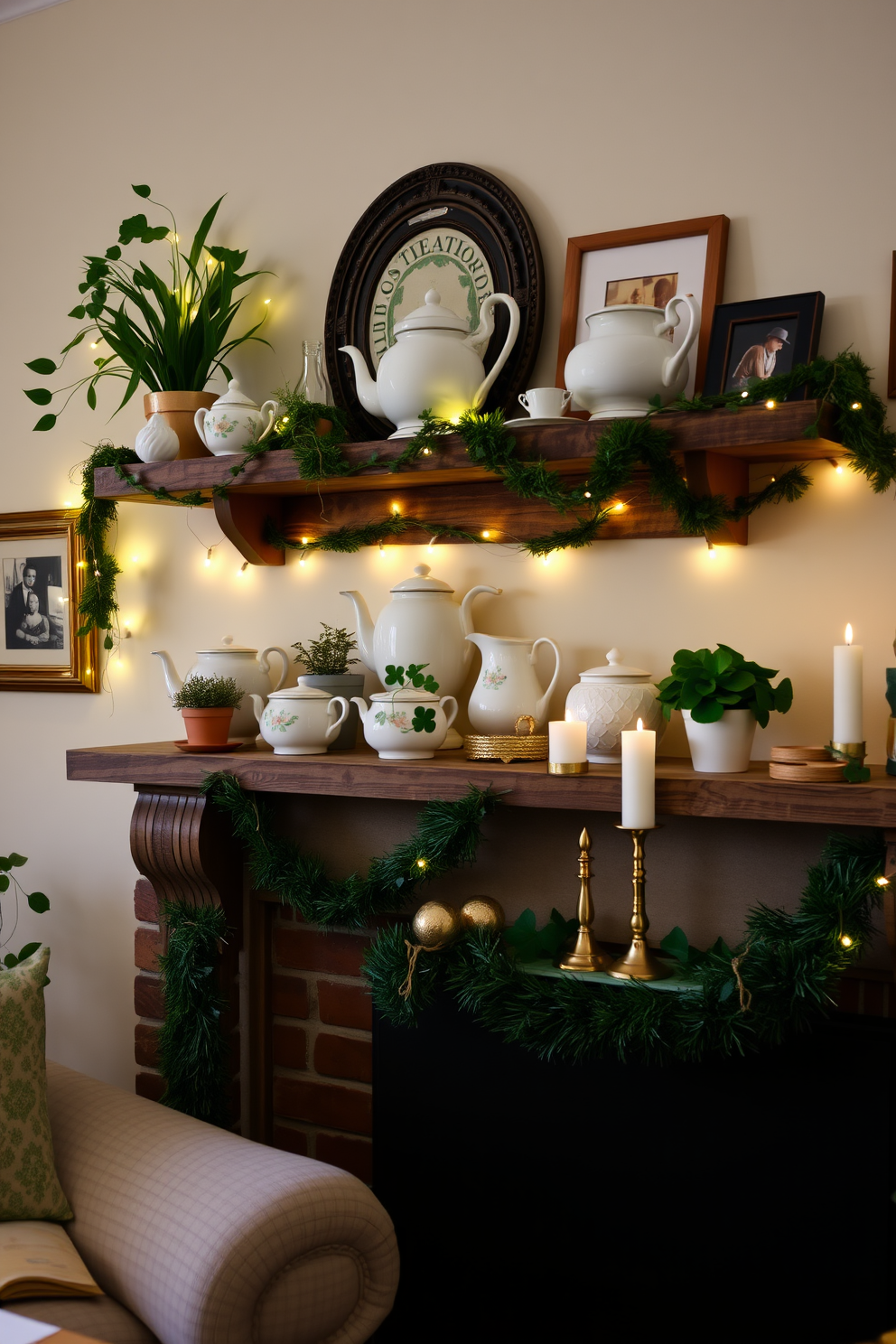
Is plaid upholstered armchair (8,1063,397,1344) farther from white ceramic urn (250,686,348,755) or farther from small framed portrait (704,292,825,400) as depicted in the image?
small framed portrait (704,292,825,400)

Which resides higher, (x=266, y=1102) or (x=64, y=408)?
(x=64, y=408)

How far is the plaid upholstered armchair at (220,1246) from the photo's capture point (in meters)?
1.26

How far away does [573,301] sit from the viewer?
66.5 inches

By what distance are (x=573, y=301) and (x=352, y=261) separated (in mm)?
416

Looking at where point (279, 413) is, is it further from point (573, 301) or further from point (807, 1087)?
point (807, 1087)

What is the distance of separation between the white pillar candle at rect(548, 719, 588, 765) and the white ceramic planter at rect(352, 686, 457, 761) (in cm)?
22

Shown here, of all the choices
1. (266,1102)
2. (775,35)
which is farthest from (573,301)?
(266,1102)

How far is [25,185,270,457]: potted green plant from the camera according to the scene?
1882 mm

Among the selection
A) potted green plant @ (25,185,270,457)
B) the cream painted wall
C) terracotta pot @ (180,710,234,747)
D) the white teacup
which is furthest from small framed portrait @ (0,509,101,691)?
the white teacup

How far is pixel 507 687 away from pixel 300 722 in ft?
1.04

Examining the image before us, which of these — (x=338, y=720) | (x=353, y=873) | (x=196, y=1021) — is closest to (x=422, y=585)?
(x=338, y=720)

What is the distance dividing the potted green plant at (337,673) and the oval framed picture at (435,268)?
35cm

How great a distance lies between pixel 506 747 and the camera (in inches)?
61.3

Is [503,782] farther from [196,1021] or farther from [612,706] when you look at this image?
[196,1021]
